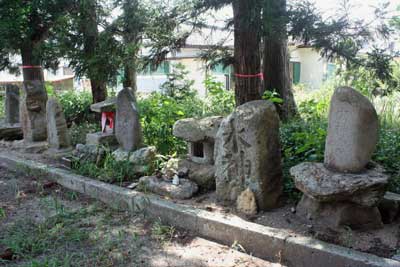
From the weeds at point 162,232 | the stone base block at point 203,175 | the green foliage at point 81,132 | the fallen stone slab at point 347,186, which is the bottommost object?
the weeds at point 162,232

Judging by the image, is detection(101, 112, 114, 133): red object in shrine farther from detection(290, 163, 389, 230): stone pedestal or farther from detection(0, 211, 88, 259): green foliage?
detection(290, 163, 389, 230): stone pedestal

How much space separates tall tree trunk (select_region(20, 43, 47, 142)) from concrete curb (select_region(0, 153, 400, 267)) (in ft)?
7.21

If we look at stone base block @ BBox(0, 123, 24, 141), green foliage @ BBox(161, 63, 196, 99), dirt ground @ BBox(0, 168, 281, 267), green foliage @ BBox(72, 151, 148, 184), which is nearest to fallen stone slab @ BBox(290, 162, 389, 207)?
dirt ground @ BBox(0, 168, 281, 267)

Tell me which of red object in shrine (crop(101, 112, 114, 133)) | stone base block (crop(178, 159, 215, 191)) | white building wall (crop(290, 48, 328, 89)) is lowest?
stone base block (crop(178, 159, 215, 191))

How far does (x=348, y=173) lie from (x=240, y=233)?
1.05 m

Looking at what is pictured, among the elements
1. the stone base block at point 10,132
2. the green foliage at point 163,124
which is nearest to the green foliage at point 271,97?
the green foliage at point 163,124

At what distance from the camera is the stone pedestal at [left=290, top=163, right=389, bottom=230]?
10.0 feet

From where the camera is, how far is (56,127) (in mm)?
6043

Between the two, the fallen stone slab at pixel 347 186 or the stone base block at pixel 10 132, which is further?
the stone base block at pixel 10 132

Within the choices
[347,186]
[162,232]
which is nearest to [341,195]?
[347,186]

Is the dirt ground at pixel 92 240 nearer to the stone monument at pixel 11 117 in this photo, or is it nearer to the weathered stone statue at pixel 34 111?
the weathered stone statue at pixel 34 111

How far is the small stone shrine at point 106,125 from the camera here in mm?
5442

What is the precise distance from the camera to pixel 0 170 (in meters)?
6.07

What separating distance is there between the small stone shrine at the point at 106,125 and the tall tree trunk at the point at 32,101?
161 cm
